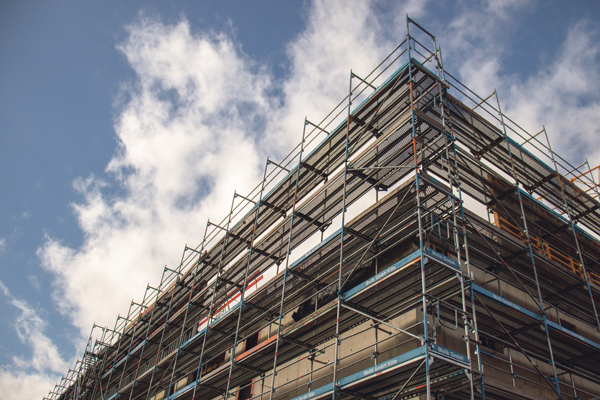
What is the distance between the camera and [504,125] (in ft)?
56.6

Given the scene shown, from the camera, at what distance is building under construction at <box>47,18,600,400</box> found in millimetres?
10398

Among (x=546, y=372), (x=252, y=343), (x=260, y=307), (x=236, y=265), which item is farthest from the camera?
(x=236, y=265)

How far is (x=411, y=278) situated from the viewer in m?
10.9

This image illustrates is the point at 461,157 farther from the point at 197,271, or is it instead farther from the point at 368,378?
the point at 197,271

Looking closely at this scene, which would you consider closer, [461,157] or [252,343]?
[461,157]

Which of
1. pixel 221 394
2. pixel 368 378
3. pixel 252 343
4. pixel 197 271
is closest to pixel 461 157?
pixel 368 378

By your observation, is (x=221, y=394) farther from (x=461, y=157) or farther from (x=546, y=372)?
(x=461, y=157)

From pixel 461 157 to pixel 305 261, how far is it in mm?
5910

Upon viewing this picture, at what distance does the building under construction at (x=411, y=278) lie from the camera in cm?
1040

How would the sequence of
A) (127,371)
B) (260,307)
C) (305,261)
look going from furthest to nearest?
(127,371) < (260,307) < (305,261)

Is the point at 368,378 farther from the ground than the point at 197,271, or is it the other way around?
the point at 197,271

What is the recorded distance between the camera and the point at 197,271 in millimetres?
23625

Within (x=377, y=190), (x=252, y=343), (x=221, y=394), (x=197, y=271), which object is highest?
(x=197, y=271)

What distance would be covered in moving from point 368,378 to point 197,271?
15.6 meters
